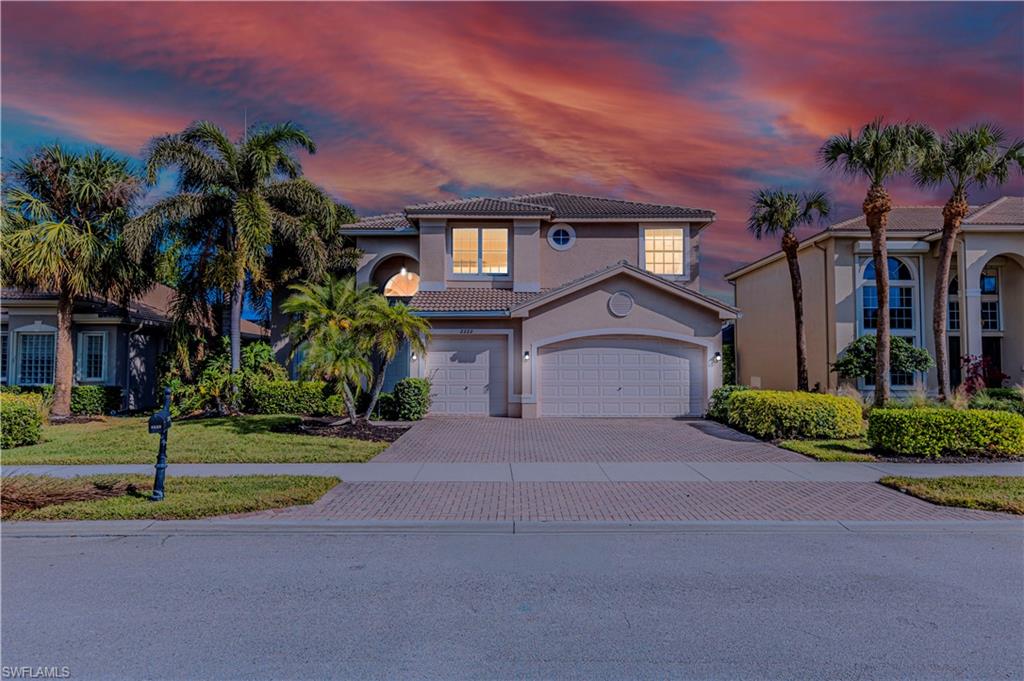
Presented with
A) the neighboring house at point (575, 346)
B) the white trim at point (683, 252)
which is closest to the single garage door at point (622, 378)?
the neighboring house at point (575, 346)

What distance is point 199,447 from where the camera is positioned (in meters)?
13.1

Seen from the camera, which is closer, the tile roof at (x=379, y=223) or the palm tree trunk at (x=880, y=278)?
the palm tree trunk at (x=880, y=278)

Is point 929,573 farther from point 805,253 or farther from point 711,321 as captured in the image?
point 805,253

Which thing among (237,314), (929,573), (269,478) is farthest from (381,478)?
(237,314)

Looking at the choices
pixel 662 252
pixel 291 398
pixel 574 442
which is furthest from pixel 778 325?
pixel 291 398

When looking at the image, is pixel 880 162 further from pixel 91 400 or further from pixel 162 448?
pixel 91 400

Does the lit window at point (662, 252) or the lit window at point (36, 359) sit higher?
the lit window at point (662, 252)

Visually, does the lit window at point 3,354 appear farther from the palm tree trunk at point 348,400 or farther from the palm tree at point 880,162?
the palm tree at point 880,162

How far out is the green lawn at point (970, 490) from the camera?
8359 mm

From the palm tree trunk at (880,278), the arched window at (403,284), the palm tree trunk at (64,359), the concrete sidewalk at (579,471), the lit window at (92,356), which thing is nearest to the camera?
the concrete sidewalk at (579,471)

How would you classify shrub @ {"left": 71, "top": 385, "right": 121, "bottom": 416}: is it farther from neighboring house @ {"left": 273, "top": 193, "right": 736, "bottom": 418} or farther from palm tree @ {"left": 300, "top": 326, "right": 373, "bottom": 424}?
palm tree @ {"left": 300, "top": 326, "right": 373, "bottom": 424}

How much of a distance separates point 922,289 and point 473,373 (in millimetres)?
17046

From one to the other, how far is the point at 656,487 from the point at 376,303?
28.8 feet

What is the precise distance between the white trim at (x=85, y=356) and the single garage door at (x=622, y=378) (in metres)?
16.2
